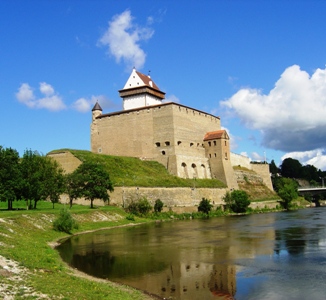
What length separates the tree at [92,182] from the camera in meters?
33.6

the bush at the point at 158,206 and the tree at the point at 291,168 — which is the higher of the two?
the tree at the point at 291,168

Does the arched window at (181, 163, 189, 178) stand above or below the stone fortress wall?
above

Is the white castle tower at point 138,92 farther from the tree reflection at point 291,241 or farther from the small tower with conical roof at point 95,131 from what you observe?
the tree reflection at point 291,241

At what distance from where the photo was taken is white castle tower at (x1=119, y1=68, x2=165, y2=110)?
55.8 metres

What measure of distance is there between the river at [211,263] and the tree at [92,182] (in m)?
10.2

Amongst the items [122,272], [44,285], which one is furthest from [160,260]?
[44,285]

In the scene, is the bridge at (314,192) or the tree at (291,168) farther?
the tree at (291,168)

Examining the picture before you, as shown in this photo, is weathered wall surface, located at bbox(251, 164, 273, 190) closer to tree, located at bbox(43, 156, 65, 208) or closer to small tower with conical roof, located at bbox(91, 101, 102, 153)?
small tower with conical roof, located at bbox(91, 101, 102, 153)

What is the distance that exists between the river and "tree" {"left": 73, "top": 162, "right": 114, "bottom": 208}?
10207 millimetres

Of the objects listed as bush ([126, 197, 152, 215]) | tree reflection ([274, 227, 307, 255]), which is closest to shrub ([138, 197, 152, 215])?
bush ([126, 197, 152, 215])

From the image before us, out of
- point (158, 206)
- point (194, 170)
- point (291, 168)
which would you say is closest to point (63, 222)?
point (158, 206)

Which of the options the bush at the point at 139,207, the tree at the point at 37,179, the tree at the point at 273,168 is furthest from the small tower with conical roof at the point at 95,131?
the tree at the point at 273,168

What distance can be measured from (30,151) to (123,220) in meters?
9.52

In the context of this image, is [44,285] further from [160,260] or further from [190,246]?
[190,246]
